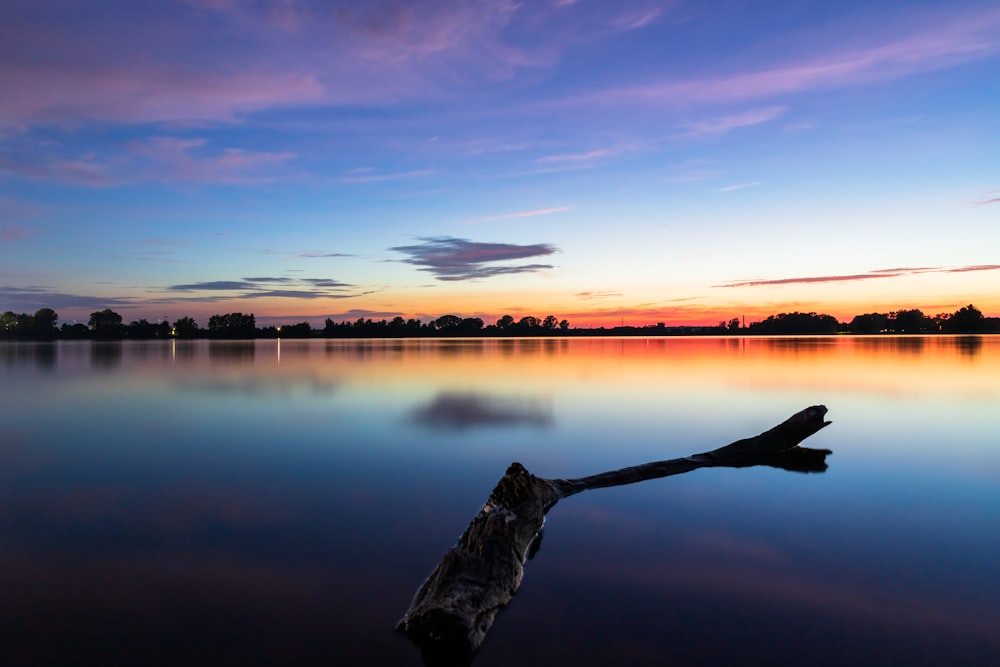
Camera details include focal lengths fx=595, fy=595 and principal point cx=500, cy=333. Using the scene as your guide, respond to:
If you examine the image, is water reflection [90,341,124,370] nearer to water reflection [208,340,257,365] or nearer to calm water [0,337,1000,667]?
water reflection [208,340,257,365]

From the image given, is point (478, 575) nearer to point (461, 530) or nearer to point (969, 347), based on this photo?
point (461, 530)

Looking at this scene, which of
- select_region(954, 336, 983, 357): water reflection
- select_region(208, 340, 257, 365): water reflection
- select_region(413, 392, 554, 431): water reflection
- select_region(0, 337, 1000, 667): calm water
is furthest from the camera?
select_region(954, 336, 983, 357): water reflection

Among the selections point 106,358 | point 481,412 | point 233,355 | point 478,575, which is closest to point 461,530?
point 478,575

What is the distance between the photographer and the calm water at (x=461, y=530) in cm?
491

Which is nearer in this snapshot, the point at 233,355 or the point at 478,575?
the point at 478,575

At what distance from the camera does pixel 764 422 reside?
1812 cm

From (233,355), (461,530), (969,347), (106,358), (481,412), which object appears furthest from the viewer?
(969,347)

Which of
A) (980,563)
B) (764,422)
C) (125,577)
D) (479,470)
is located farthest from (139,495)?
(764,422)

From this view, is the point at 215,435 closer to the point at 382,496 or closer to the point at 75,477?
the point at 75,477

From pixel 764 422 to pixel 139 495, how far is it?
1629cm

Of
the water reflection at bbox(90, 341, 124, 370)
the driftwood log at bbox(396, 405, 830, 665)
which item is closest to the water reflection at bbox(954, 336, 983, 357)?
the driftwood log at bbox(396, 405, 830, 665)

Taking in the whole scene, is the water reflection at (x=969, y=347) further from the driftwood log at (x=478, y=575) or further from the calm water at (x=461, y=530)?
the driftwood log at (x=478, y=575)

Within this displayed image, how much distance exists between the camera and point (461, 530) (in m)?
7.60

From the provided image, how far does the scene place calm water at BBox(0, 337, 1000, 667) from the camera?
491cm
